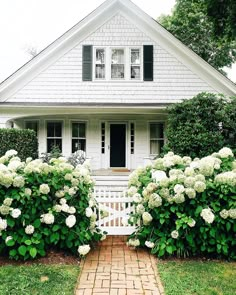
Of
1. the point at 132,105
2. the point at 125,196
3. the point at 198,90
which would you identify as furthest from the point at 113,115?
the point at 125,196

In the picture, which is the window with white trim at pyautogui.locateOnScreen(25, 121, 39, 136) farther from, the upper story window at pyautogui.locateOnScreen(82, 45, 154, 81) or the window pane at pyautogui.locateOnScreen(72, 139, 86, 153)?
the upper story window at pyautogui.locateOnScreen(82, 45, 154, 81)

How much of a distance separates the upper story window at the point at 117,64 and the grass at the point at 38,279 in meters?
10.1

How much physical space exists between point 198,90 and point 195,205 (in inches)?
373

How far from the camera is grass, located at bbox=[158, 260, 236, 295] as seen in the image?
12.8 feet

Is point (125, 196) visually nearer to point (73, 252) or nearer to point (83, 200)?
point (83, 200)

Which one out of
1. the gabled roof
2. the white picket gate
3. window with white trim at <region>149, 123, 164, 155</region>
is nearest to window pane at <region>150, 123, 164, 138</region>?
window with white trim at <region>149, 123, 164, 155</region>

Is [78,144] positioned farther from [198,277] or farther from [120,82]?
[198,277]

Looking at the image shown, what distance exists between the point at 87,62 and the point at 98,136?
10.2ft

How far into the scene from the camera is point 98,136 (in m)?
14.1

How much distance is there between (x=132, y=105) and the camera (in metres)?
12.9

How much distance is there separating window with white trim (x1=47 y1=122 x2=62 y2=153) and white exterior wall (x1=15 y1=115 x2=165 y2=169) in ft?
0.53

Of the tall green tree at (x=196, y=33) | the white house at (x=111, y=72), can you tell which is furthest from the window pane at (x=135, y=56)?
the tall green tree at (x=196, y=33)

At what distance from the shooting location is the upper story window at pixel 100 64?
44.5 feet

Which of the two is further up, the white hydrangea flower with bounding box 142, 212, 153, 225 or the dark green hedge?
the dark green hedge
